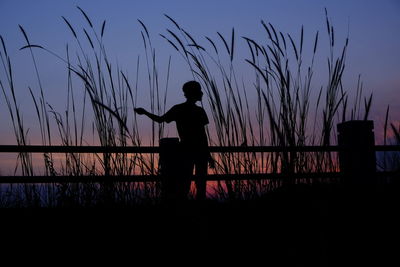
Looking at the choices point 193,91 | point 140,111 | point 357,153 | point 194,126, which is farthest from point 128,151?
point 357,153

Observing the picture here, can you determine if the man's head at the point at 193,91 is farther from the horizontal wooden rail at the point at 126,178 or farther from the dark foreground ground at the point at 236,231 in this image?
the dark foreground ground at the point at 236,231

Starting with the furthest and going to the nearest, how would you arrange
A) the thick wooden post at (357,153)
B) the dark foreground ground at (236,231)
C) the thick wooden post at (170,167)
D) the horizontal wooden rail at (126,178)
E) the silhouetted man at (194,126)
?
1. the thick wooden post at (357,153)
2. the silhouetted man at (194,126)
3. the horizontal wooden rail at (126,178)
4. the thick wooden post at (170,167)
5. the dark foreground ground at (236,231)

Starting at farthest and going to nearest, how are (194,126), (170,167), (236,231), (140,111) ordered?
1. (194,126)
2. (140,111)
3. (170,167)
4. (236,231)

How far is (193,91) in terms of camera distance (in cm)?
295

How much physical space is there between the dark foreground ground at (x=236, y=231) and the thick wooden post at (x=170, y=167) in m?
0.12

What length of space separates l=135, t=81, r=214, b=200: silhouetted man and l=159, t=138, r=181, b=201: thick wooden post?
146 millimetres

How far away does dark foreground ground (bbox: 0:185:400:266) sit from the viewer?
163 centimetres

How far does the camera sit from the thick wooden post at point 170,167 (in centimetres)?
249

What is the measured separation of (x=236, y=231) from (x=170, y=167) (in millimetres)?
739

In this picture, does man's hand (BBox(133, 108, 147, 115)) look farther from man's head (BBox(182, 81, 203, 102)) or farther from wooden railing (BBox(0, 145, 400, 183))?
man's head (BBox(182, 81, 203, 102))

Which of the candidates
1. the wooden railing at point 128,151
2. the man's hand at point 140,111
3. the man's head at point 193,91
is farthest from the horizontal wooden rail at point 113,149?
the man's head at point 193,91

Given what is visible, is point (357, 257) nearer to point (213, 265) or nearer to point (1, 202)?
point (213, 265)

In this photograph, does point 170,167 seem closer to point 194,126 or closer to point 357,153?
point 194,126

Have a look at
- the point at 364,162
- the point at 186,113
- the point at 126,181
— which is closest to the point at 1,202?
the point at 126,181
